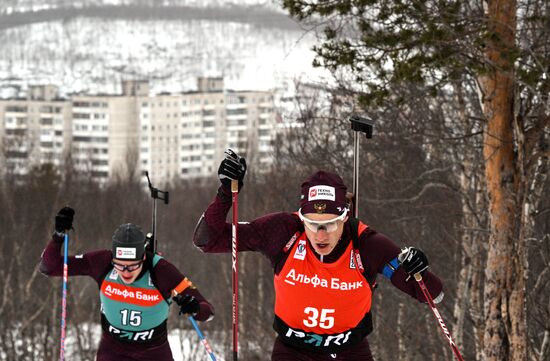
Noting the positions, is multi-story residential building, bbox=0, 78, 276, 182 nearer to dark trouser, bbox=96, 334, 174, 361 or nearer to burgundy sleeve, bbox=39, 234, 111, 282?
burgundy sleeve, bbox=39, 234, 111, 282

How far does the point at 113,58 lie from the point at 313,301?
16384cm

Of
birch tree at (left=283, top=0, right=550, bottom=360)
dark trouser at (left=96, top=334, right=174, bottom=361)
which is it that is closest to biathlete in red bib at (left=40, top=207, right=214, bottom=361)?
dark trouser at (left=96, top=334, right=174, bottom=361)

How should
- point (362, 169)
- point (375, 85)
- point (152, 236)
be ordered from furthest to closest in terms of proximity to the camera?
point (362, 169)
point (375, 85)
point (152, 236)

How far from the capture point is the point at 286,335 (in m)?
5.42

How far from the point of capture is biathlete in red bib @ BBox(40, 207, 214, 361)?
23.3ft

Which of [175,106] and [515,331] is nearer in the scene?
[515,331]

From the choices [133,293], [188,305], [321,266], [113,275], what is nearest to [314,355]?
[321,266]

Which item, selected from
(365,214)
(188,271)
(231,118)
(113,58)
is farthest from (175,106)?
(365,214)

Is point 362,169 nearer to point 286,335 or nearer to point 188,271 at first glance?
point 286,335

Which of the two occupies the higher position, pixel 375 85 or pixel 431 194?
pixel 375 85

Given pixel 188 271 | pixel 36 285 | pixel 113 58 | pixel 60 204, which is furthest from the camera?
pixel 113 58

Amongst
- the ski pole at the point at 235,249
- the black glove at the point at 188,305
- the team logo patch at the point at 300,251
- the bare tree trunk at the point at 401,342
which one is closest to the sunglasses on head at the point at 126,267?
the black glove at the point at 188,305

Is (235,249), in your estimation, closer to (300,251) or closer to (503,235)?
(300,251)

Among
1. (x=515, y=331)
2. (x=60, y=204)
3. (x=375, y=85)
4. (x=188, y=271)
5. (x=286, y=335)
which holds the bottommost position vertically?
(x=188, y=271)
